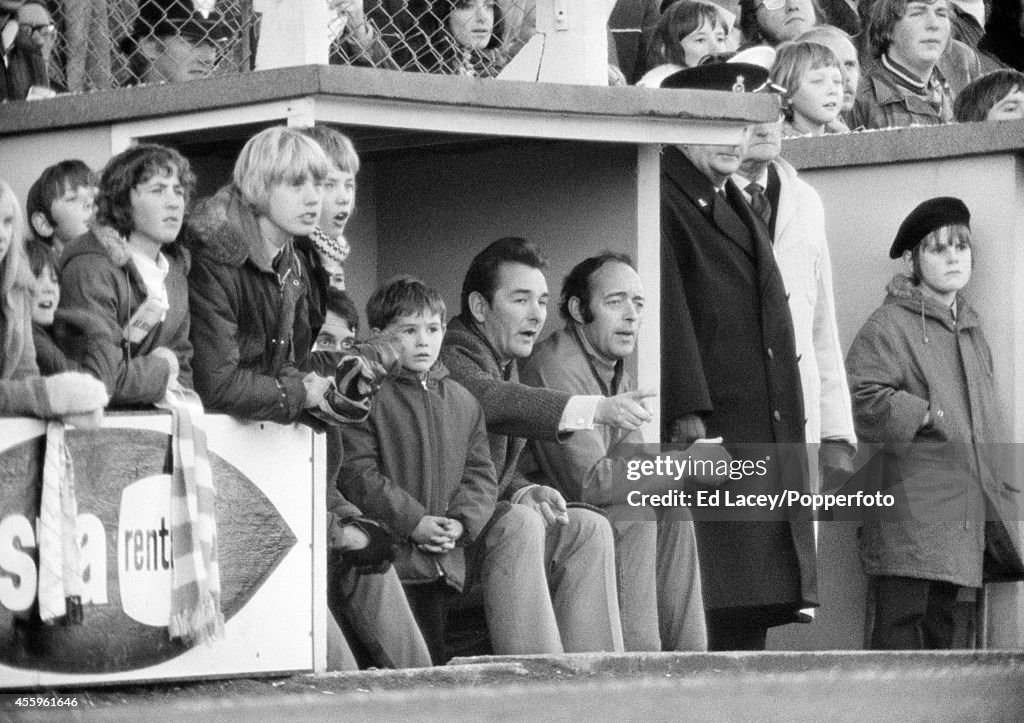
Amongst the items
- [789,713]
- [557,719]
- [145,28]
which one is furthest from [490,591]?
[145,28]

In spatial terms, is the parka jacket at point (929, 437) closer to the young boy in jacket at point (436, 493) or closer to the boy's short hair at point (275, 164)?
the young boy in jacket at point (436, 493)

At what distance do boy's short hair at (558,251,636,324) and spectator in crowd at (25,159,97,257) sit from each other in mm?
1721

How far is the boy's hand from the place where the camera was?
762 cm

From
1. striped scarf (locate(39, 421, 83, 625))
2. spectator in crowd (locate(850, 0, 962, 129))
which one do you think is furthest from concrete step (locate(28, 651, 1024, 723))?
spectator in crowd (locate(850, 0, 962, 129))

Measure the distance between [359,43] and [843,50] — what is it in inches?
99.2

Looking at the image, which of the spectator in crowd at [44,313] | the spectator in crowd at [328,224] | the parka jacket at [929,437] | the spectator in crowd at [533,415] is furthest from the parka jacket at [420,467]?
the parka jacket at [929,437]

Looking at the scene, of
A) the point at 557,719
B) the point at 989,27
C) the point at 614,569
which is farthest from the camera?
the point at 989,27

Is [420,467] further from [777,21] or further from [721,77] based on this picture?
[777,21]

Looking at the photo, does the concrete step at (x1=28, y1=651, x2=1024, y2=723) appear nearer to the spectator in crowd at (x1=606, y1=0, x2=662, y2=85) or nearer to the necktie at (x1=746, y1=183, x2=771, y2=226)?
the necktie at (x1=746, y1=183, x2=771, y2=226)

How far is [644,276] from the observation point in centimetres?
824

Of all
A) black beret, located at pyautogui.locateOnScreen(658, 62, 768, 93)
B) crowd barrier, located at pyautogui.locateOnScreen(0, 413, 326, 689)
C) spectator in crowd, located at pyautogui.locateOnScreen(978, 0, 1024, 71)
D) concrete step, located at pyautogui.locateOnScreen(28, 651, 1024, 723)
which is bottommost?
concrete step, located at pyautogui.locateOnScreen(28, 651, 1024, 723)

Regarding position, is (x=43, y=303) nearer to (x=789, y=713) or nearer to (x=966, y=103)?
(x=789, y=713)

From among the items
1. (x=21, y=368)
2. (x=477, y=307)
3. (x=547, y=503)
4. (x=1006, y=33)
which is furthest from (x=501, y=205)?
(x=1006, y=33)

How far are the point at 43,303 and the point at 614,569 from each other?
226 cm
